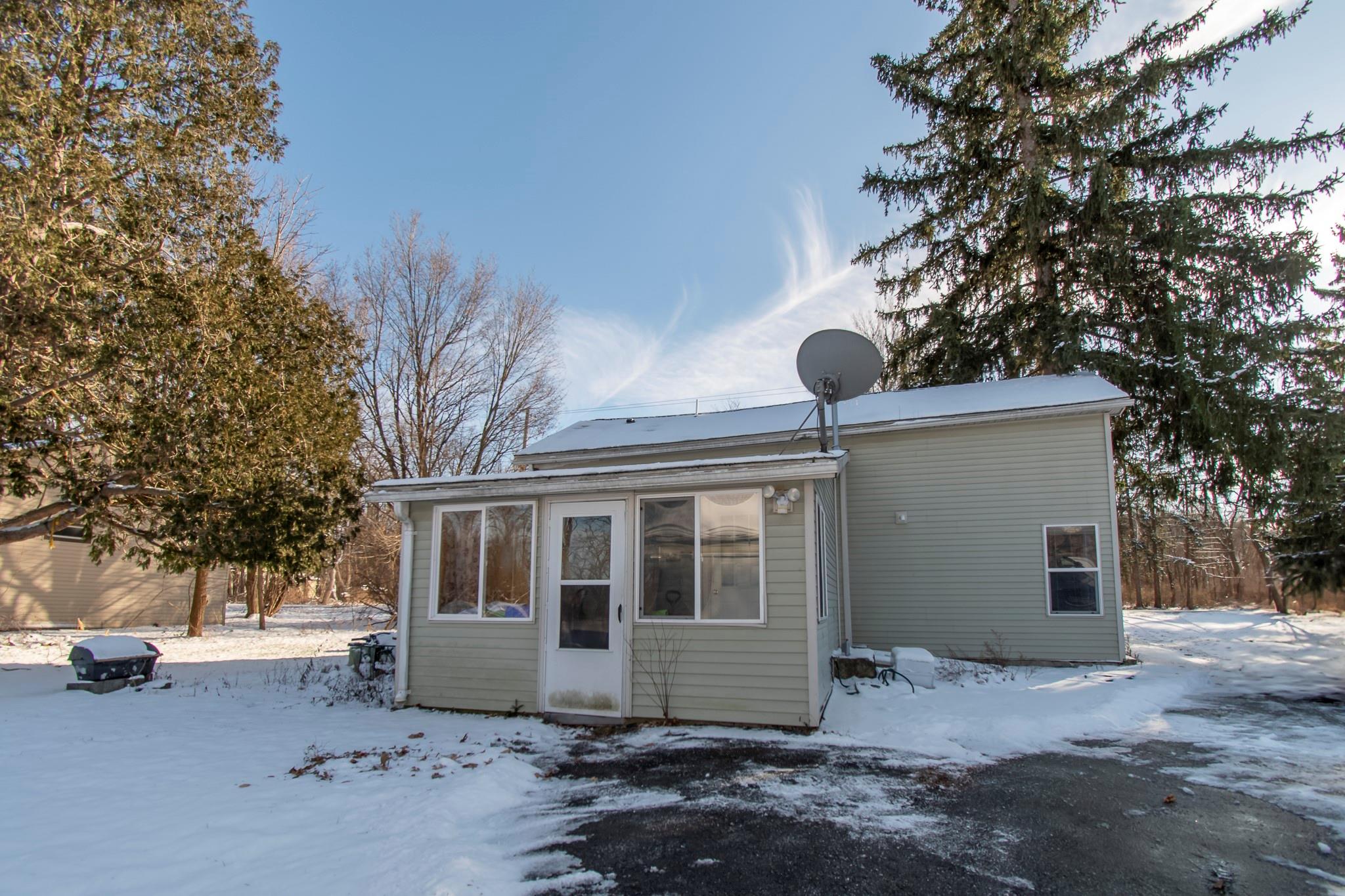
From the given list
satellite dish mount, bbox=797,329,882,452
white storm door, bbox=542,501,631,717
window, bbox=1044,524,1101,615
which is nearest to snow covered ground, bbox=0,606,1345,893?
white storm door, bbox=542,501,631,717

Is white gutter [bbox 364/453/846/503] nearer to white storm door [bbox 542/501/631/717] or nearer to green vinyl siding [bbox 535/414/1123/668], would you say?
white storm door [bbox 542/501/631/717]

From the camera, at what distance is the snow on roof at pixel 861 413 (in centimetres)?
1059

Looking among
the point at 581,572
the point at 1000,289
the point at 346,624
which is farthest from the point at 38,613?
the point at 1000,289

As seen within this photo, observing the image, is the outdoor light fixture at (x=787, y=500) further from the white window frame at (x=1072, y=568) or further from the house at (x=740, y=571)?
the white window frame at (x=1072, y=568)

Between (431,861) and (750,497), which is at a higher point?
(750,497)

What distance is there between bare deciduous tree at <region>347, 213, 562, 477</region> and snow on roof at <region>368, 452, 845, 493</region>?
41.4 feet

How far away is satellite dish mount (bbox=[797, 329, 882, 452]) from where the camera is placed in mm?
8352

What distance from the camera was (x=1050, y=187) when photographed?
46.9 feet

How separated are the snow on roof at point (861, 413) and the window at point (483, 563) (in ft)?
17.3

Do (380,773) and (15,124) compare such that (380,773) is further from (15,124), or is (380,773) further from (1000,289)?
(1000,289)

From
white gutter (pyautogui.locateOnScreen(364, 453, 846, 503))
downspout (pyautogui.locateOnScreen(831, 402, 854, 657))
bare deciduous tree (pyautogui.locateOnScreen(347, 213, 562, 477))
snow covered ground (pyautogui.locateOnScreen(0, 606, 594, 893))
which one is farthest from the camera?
bare deciduous tree (pyautogui.locateOnScreen(347, 213, 562, 477))

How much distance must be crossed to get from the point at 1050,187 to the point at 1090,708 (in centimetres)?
1141

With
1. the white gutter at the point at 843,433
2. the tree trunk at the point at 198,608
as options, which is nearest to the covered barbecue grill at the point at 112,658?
the white gutter at the point at 843,433

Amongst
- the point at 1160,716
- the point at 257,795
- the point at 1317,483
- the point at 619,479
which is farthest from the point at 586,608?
the point at 1317,483
